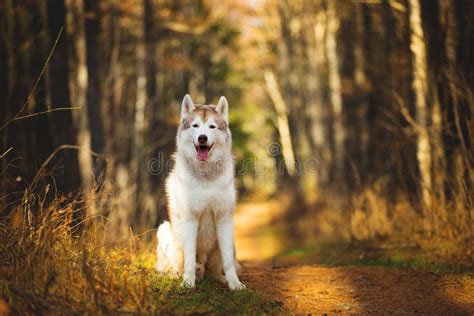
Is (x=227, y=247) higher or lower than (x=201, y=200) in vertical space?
lower

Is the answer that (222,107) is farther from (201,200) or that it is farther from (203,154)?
(201,200)

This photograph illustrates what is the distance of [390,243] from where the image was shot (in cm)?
887

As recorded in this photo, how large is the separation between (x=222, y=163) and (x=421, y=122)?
5.59m

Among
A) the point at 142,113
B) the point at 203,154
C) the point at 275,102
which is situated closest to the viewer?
the point at 203,154

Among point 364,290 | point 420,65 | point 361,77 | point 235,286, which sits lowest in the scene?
point 364,290

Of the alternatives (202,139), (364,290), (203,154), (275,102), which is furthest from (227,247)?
(275,102)

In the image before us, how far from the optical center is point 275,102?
85.5 feet

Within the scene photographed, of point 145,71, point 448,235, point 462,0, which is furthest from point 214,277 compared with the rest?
point 145,71

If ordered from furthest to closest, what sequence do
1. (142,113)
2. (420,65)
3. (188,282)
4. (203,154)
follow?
(142,113)
(420,65)
(203,154)
(188,282)

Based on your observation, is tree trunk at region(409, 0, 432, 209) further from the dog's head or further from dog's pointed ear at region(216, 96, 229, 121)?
the dog's head

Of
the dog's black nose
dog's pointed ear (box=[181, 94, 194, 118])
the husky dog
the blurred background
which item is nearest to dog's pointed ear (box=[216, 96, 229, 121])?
the husky dog

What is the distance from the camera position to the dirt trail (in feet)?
16.8

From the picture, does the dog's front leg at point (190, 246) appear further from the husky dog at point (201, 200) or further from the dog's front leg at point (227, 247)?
the dog's front leg at point (227, 247)

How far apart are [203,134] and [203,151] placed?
0.17 m
